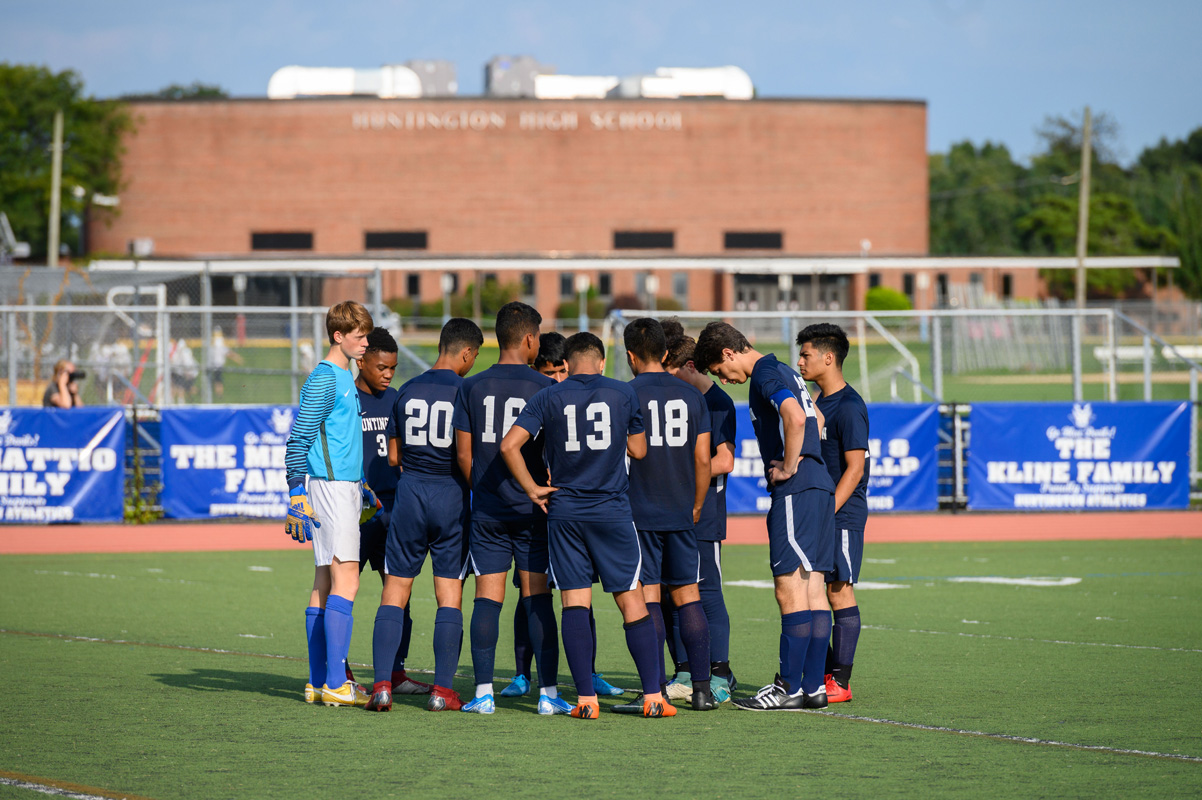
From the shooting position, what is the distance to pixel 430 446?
7.11 metres

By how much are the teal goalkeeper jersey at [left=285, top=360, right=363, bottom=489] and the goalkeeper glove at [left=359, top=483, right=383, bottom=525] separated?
0.17m

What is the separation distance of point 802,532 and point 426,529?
2.04m

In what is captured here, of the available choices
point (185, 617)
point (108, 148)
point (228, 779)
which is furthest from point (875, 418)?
point (108, 148)

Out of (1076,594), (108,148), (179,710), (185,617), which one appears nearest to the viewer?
(179,710)

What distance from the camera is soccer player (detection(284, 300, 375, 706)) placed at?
23.0ft

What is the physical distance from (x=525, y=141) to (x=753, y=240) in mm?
13217

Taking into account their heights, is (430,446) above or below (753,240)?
below

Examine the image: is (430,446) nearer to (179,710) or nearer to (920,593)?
(179,710)

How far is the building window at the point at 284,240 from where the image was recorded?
6894 centimetres

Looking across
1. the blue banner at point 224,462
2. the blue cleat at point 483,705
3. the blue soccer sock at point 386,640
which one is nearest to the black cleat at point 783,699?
the blue cleat at point 483,705

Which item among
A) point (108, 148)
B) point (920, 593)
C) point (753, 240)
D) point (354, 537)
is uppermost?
point (108, 148)

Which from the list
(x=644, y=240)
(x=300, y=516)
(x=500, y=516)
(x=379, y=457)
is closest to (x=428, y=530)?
(x=500, y=516)

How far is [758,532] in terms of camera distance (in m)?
17.3

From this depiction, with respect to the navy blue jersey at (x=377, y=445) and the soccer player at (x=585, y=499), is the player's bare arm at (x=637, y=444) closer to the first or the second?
the soccer player at (x=585, y=499)
